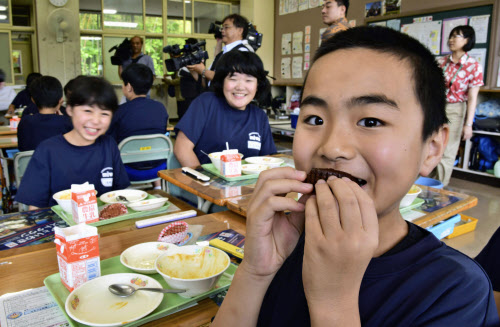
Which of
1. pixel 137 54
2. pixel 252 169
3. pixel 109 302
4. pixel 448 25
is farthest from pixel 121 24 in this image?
pixel 109 302

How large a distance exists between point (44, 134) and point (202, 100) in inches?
53.8

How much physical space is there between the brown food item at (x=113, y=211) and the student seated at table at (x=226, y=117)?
88 centimetres

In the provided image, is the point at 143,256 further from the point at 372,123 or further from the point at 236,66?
the point at 236,66

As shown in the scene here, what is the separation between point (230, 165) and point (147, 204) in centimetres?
55

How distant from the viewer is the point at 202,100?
2578 mm

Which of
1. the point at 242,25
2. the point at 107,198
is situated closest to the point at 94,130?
the point at 107,198

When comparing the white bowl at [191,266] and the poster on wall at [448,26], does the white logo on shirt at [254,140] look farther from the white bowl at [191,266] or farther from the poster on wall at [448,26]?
the poster on wall at [448,26]

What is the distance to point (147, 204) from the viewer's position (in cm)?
157

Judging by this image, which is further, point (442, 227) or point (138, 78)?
point (138, 78)

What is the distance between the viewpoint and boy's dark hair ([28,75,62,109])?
3004 mm

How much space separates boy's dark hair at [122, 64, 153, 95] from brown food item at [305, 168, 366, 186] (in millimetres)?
3152

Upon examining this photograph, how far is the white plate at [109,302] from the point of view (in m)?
0.83

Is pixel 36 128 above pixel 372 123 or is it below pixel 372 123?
below

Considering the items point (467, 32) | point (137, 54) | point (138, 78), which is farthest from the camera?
point (137, 54)
